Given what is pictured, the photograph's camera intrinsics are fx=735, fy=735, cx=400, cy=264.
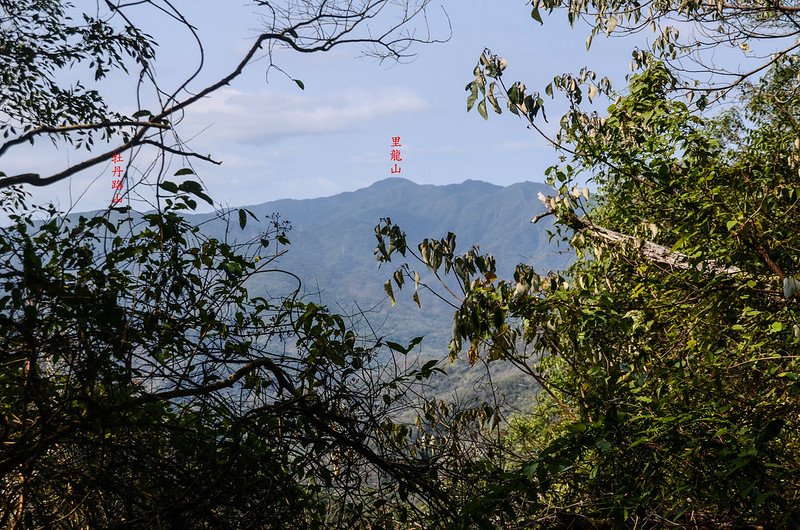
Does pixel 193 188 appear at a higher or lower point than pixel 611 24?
lower

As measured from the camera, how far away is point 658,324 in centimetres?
473

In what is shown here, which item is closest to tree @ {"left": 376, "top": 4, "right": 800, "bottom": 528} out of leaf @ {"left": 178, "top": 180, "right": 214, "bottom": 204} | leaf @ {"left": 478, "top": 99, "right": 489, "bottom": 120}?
leaf @ {"left": 478, "top": 99, "right": 489, "bottom": 120}

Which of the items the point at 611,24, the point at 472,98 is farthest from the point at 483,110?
the point at 611,24

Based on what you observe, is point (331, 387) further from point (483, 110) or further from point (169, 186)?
point (483, 110)

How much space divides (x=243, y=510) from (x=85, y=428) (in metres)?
0.67

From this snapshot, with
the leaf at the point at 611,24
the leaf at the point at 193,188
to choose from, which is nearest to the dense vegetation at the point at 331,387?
the leaf at the point at 193,188

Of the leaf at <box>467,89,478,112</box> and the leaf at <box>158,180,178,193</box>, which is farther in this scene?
the leaf at <box>467,89,478,112</box>

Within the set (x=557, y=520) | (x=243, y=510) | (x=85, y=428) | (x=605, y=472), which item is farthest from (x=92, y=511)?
(x=605, y=472)

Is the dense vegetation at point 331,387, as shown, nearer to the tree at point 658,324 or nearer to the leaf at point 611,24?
the tree at point 658,324

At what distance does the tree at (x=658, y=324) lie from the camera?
9.89 ft

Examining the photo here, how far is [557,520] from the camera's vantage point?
3.12 m

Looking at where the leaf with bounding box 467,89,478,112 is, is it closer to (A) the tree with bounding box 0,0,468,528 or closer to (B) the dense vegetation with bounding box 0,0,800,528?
(B) the dense vegetation with bounding box 0,0,800,528

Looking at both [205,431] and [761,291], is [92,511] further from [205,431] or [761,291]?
[761,291]

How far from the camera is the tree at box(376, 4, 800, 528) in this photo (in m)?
3.01
